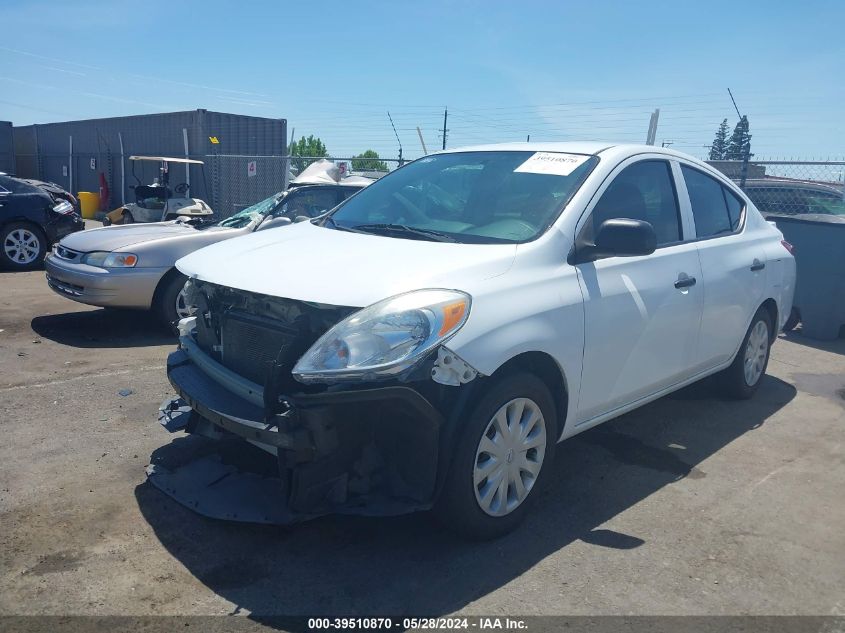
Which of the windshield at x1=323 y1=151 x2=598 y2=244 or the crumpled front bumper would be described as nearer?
the crumpled front bumper

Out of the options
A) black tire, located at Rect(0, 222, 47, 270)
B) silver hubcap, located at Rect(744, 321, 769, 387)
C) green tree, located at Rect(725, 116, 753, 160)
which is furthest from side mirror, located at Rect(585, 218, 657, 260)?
black tire, located at Rect(0, 222, 47, 270)

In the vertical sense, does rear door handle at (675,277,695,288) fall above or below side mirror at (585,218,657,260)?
below

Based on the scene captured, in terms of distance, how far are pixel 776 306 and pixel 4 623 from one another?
5359 mm

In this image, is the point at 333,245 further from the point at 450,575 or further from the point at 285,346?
the point at 450,575

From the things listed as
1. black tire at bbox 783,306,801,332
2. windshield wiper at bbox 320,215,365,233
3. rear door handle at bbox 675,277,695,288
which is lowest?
black tire at bbox 783,306,801,332

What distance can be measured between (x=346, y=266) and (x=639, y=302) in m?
1.64

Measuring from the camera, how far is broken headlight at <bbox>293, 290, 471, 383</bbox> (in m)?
2.80

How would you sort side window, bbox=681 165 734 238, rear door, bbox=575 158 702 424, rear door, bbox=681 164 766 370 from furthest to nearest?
side window, bbox=681 165 734 238, rear door, bbox=681 164 766 370, rear door, bbox=575 158 702 424

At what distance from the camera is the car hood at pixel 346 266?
305cm

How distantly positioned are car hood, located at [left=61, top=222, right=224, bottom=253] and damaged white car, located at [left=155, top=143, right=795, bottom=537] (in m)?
3.03

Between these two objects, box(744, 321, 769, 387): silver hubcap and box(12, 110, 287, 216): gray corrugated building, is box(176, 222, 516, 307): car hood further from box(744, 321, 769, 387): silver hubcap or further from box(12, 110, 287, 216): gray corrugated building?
box(12, 110, 287, 216): gray corrugated building

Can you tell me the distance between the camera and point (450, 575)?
3066 millimetres

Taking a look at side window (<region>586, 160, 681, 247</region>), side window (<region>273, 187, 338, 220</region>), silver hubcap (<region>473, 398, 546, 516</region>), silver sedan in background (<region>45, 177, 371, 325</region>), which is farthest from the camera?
side window (<region>273, 187, 338, 220</region>)

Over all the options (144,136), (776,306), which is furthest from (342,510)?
(144,136)
